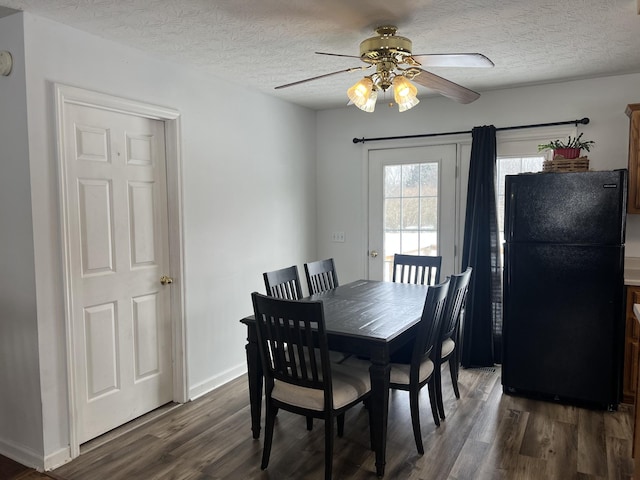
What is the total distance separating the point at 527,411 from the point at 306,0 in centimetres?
293

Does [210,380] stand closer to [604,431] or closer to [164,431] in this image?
[164,431]

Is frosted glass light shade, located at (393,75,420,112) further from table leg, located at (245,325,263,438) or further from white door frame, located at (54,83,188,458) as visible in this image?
white door frame, located at (54,83,188,458)

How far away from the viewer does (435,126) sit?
433 cm

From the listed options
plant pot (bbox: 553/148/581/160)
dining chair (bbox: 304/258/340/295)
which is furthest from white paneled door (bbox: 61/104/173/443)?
plant pot (bbox: 553/148/581/160)

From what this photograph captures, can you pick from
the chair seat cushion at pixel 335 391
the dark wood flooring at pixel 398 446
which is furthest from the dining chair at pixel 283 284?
the dark wood flooring at pixel 398 446

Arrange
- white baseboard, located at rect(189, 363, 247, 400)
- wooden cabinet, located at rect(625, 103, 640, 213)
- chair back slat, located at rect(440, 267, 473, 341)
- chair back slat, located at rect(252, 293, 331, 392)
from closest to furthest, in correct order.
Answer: chair back slat, located at rect(252, 293, 331, 392) → chair back slat, located at rect(440, 267, 473, 341) → wooden cabinet, located at rect(625, 103, 640, 213) → white baseboard, located at rect(189, 363, 247, 400)

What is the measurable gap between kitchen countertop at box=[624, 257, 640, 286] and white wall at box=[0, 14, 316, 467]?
2805 millimetres

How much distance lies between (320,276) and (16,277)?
2.02 m

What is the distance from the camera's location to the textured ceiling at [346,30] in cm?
230

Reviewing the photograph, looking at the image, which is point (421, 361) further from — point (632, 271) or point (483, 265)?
point (632, 271)

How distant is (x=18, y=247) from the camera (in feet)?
8.20

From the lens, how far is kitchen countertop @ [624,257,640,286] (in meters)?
3.13

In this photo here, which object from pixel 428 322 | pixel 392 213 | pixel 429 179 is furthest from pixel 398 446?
pixel 429 179

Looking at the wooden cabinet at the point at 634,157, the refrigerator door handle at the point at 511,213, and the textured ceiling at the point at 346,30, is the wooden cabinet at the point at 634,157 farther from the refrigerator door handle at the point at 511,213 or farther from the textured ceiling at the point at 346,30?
the refrigerator door handle at the point at 511,213
